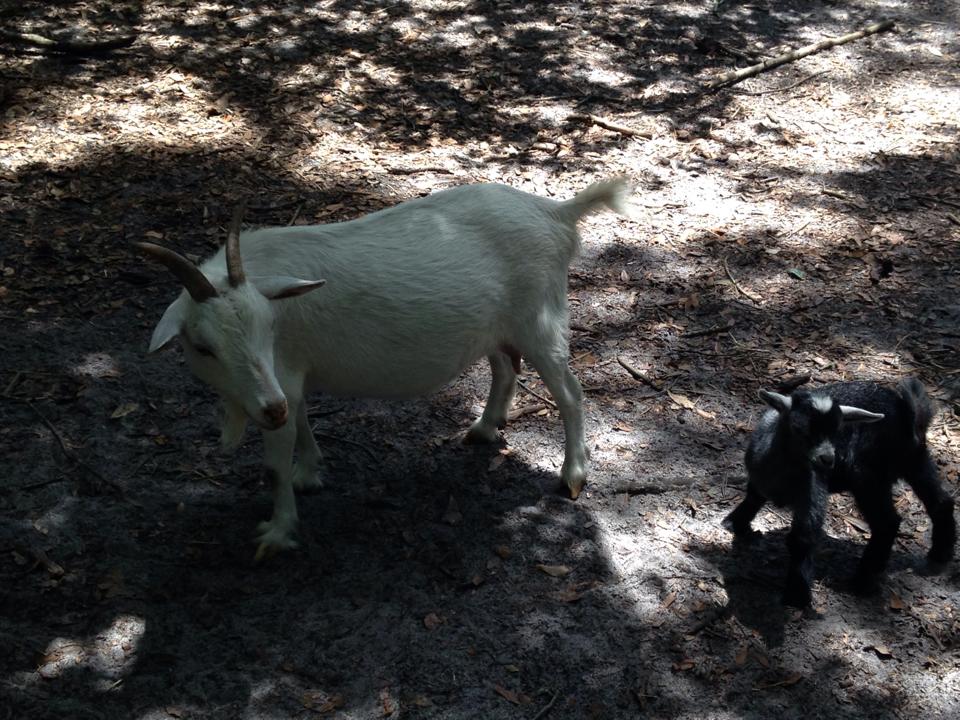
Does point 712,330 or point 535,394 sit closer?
point 535,394

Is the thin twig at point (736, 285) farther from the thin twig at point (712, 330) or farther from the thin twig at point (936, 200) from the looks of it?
the thin twig at point (936, 200)

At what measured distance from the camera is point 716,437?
18.2 feet

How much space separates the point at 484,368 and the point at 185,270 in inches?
107

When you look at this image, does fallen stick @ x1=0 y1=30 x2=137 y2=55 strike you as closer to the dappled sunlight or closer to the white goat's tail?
the white goat's tail

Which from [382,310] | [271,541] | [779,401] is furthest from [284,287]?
[779,401]

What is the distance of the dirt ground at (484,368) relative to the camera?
417 centimetres

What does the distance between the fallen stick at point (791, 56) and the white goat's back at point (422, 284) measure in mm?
4715

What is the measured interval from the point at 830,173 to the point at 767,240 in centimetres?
119

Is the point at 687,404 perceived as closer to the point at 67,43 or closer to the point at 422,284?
the point at 422,284

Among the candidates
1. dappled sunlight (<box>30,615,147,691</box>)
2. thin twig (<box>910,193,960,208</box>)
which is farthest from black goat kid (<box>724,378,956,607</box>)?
thin twig (<box>910,193,960,208</box>)

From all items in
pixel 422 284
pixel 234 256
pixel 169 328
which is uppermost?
pixel 234 256

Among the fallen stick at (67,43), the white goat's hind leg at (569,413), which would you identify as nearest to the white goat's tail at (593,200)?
the white goat's hind leg at (569,413)

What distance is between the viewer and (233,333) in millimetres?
3889

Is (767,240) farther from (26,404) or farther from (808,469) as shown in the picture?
(26,404)
